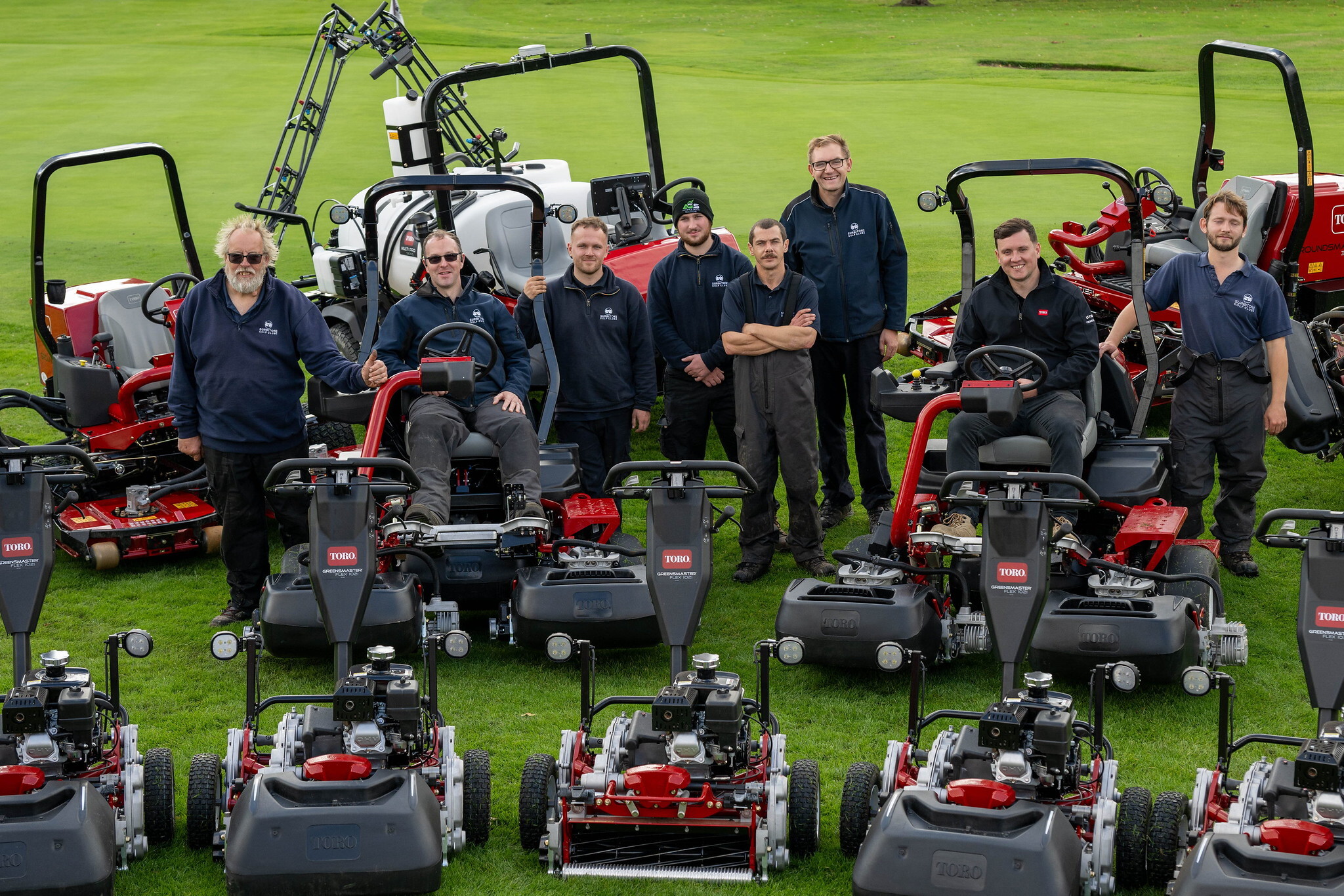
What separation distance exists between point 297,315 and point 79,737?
2.54 metres

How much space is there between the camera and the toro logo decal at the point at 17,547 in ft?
17.3

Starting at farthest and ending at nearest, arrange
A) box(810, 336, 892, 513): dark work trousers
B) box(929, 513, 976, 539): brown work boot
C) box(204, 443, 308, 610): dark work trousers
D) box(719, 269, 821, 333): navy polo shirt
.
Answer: box(810, 336, 892, 513): dark work trousers → box(719, 269, 821, 333): navy polo shirt → box(204, 443, 308, 610): dark work trousers → box(929, 513, 976, 539): brown work boot

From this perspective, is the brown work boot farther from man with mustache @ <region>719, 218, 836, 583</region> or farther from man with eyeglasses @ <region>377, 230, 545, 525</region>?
man with eyeglasses @ <region>377, 230, 545, 525</region>

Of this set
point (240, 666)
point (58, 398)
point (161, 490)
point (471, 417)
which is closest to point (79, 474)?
point (240, 666)

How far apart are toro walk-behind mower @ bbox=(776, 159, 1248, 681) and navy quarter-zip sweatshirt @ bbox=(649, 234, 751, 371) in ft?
3.49

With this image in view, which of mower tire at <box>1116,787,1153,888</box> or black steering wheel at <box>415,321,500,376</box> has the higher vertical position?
black steering wheel at <box>415,321,500,376</box>

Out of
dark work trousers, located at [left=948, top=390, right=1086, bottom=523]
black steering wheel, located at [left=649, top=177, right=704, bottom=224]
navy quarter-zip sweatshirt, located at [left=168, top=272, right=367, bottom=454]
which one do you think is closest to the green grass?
dark work trousers, located at [left=948, top=390, right=1086, bottom=523]

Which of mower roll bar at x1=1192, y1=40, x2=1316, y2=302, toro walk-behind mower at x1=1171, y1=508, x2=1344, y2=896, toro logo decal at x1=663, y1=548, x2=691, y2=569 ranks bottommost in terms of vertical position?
toro walk-behind mower at x1=1171, y1=508, x2=1344, y2=896

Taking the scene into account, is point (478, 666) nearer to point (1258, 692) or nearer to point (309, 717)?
point (309, 717)

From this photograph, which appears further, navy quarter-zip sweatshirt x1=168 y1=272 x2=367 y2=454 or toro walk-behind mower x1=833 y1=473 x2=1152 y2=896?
navy quarter-zip sweatshirt x1=168 y1=272 x2=367 y2=454

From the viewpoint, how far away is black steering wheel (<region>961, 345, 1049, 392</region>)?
6.36m

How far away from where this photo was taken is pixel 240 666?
6734mm

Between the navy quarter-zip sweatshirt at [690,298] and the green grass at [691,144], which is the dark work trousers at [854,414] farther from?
the navy quarter-zip sweatshirt at [690,298]

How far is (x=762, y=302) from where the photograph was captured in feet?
24.4
